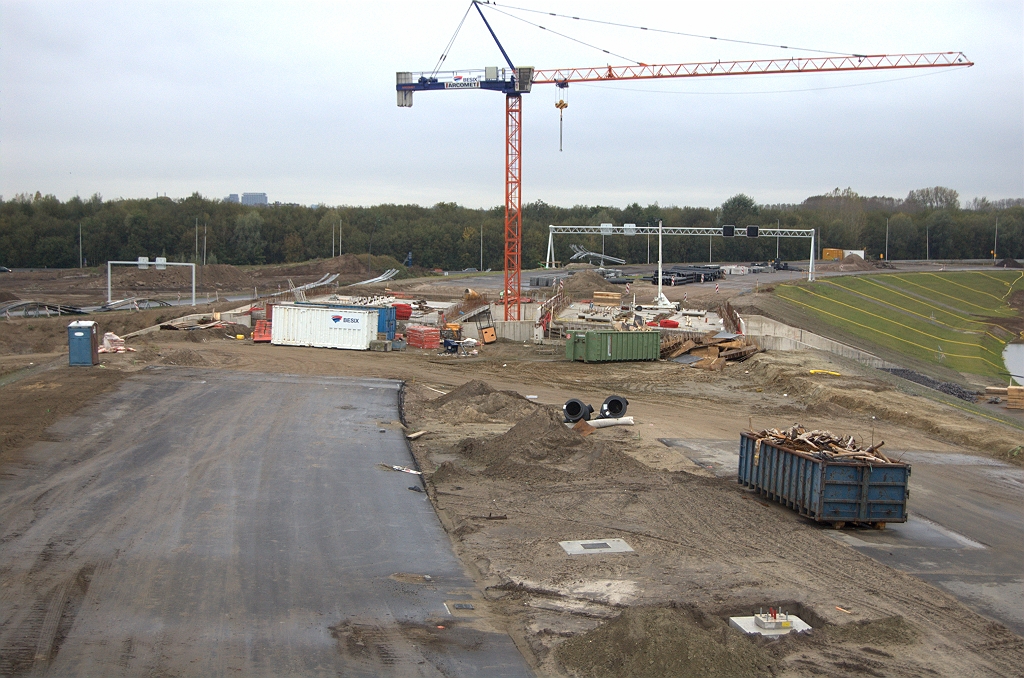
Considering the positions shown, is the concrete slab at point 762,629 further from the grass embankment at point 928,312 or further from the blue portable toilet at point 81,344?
the grass embankment at point 928,312

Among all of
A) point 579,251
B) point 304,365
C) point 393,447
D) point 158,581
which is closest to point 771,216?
point 579,251

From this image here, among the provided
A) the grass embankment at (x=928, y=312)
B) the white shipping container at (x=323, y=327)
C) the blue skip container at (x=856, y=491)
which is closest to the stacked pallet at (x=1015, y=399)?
the grass embankment at (x=928, y=312)

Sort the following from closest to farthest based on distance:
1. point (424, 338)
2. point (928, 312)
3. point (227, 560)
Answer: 1. point (227, 560)
2. point (424, 338)
3. point (928, 312)

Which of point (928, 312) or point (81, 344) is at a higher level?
point (928, 312)

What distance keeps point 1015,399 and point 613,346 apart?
19.0 metres

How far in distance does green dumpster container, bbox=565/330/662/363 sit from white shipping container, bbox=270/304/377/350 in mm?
11338

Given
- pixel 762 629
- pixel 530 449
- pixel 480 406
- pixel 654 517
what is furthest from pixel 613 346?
pixel 762 629

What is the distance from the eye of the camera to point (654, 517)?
17.4 meters

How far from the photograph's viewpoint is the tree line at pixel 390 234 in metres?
113

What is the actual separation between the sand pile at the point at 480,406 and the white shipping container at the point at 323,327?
15.6m

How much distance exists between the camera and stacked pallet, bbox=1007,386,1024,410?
37844 mm

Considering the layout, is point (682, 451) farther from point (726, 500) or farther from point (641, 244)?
point (641, 244)

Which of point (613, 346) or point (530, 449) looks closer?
point (530, 449)

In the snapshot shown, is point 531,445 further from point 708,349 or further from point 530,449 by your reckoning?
point 708,349
